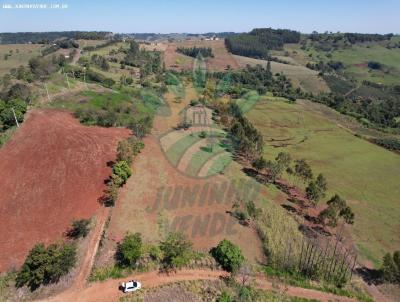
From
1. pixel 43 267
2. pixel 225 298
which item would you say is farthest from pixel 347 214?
pixel 43 267

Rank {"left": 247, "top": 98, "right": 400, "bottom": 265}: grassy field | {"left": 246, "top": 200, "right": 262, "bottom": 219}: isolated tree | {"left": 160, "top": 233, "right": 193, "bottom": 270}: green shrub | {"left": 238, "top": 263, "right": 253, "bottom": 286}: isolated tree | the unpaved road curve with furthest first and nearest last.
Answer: {"left": 247, "top": 98, "right": 400, "bottom": 265}: grassy field, {"left": 246, "top": 200, "right": 262, "bottom": 219}: isolated tree, {"left": 160, "top": 233, "right": 193, "bottom": 270}: green shrub, {"left": 238, "top": 263, "right": 253, "bottom": 286}: isolated tree, the unpaved road curve

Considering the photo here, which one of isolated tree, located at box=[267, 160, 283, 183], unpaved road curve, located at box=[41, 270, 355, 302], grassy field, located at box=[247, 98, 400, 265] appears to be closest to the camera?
unpaved road curve, located at box=[41, 270, 355, 302]

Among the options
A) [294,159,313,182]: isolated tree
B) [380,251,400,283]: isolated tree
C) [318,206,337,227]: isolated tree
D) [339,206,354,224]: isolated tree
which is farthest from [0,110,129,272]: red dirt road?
[380,251,400,283]: isolated tree

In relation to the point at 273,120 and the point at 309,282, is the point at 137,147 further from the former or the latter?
the point at 273,120

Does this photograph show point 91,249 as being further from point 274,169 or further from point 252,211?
point 274,169

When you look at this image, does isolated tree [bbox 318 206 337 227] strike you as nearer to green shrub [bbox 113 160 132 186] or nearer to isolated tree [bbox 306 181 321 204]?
isolated tree [bbox 306 181 321 204]

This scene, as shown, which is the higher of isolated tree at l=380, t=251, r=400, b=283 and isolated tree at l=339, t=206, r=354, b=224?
isolated tree at l=339, t=206, r=354, b=224

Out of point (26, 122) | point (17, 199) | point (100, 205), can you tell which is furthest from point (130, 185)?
point (26, 122)
